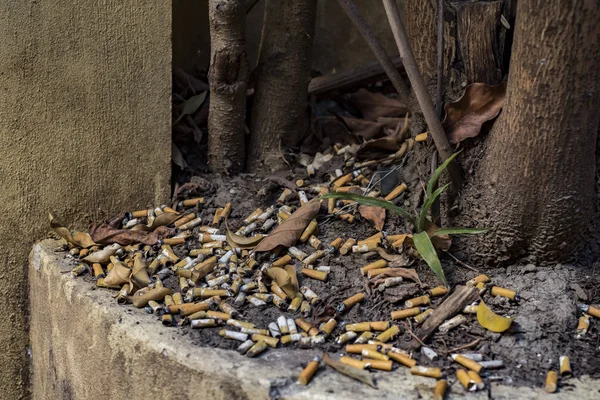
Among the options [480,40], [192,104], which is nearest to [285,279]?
[480,40]

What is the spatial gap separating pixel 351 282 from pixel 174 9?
1547 millimetres

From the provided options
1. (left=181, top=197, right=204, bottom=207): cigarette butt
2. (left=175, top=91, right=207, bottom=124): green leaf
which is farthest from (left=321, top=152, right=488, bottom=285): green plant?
(left=175, top=91, right=207, bottom=124): green leaf

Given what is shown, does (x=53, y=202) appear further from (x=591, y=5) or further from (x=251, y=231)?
(x=591, y=5)

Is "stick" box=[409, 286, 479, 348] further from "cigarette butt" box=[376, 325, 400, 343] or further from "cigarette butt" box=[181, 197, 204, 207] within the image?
"cigarette butt" box=[181, 197, 204, 207]

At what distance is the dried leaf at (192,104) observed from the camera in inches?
131

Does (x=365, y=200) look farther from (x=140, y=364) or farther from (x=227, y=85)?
(x=227, y=85)

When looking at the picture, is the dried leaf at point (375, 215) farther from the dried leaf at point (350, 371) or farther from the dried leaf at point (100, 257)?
the dried leaf at point (100, 257)

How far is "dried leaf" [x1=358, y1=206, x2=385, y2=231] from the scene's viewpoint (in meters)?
2.70

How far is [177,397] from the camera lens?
7.08 feet

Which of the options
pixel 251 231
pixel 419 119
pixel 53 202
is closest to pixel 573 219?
pixel 419 119

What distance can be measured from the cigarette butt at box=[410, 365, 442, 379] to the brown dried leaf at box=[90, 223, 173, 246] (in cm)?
120

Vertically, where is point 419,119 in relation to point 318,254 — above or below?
above

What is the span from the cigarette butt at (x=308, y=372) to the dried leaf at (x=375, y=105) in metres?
1.64

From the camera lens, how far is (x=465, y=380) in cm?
199
